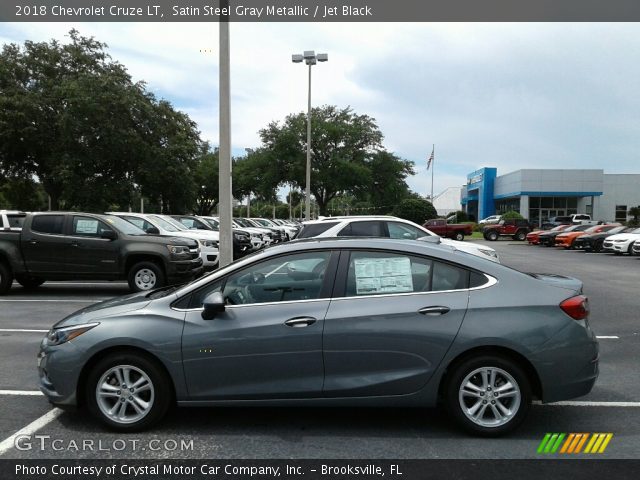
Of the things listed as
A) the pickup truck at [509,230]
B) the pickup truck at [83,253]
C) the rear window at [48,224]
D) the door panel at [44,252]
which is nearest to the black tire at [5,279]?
the pickup truck at [83,253]

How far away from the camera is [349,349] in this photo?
4.02 m

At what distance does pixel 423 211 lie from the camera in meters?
45.9

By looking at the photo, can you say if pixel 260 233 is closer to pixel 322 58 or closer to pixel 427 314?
pixel 322 58

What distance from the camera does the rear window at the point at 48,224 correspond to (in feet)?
37.8

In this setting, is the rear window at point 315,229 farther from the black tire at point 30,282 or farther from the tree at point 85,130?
the tree at point 85,130

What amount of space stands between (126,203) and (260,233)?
12.3m

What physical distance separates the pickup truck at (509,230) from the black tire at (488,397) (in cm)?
3867

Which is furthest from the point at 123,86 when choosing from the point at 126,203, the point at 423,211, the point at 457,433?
the point at 457,433

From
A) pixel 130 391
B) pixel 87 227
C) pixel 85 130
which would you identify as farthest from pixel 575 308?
Answer: pixel 85 130

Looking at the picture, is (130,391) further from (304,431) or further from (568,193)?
(568,193)

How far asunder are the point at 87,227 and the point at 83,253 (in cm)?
63

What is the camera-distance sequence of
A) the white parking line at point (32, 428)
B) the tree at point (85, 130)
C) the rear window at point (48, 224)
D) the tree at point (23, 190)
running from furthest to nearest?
the tree at point (23, 190)
the tree at point (85, 130)
the rear window at point (48, 224)
the white parking line at point (32, 428)
